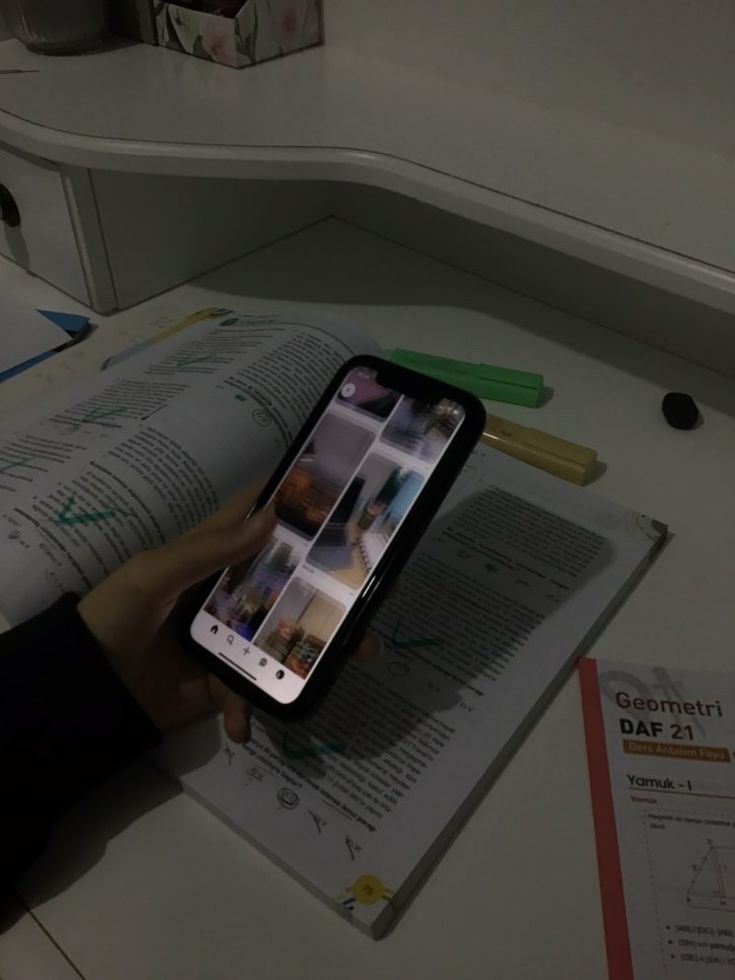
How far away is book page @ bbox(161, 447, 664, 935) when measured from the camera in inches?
14.9

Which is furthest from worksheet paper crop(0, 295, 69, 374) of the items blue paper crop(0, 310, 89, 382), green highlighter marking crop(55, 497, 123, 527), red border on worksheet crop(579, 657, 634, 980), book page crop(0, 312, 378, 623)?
red border on worksheet crop(579, 657, 634, 980)

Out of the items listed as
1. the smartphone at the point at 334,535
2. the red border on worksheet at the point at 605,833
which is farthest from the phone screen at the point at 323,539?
the red border on worksheet at the point at 605,833

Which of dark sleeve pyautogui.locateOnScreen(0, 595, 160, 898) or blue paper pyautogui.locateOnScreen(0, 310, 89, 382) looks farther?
blue paper pyautogui.locateOnScreen(0, 310, 89, 382)

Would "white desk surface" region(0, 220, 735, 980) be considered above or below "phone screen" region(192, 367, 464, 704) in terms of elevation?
below

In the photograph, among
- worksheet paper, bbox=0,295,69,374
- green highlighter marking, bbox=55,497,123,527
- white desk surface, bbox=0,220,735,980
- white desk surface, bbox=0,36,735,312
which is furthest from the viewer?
worksheet paper, bbox=0,295,69,374

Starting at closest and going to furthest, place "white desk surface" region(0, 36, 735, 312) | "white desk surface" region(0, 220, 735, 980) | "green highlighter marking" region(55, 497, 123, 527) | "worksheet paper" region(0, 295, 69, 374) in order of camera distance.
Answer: "white desk surface" region(0, 220, 735, 980) → "green highlighter marking" region(55, 497, 123, 527) → "white desk surface" region(0, 36, 735, 312) → "worksheet paper" region(0, 295, 69, 374)

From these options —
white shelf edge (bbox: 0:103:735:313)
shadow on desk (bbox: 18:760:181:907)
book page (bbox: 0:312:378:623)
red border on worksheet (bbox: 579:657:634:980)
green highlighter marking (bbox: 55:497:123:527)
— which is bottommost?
shadow on desk (bbox: 18:760:181:907)

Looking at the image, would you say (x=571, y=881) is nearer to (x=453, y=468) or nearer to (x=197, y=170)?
(x=453, y=468)

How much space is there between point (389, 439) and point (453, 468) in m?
0.04

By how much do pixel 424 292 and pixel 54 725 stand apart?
1.77 feet

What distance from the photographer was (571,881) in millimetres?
375

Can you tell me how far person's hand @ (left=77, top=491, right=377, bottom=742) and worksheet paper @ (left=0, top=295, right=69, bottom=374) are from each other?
0.32 m

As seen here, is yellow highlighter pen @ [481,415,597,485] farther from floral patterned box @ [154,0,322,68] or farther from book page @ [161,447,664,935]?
floral patterned box @ [154,0,322,68]

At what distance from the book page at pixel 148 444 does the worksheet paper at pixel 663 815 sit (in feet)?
0.80
